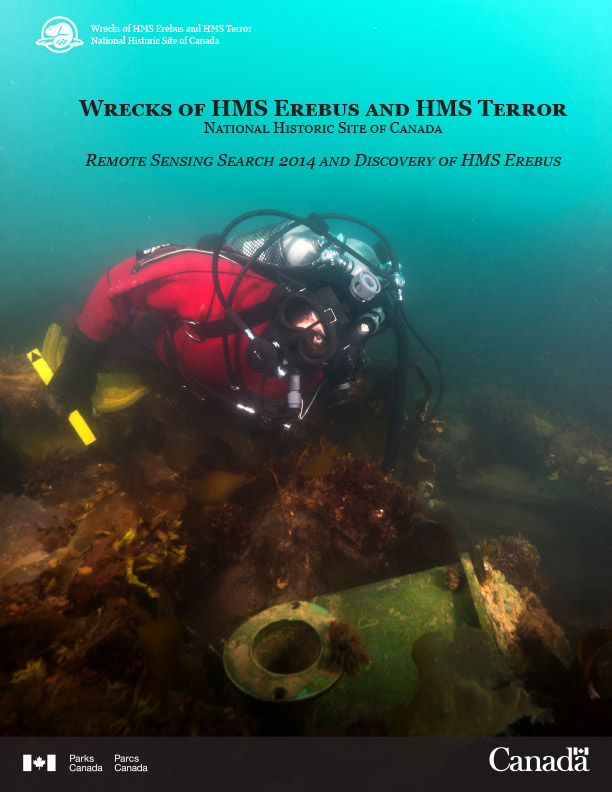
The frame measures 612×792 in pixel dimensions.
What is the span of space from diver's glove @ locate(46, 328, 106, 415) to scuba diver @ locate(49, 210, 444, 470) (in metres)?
0.02

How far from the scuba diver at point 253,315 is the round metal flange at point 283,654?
2.02 metres

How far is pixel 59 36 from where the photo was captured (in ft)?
33.3

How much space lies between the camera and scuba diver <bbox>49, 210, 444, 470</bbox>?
3.67 m

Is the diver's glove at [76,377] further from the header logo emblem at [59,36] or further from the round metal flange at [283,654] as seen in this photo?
the header logo emblem at [59,36]

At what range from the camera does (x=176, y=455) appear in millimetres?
4473

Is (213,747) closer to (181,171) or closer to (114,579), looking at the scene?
(114,579)

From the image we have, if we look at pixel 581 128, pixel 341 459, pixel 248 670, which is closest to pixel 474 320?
pixel 341 459

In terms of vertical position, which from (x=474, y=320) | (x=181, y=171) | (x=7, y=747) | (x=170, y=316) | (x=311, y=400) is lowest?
(x=474, y=320)

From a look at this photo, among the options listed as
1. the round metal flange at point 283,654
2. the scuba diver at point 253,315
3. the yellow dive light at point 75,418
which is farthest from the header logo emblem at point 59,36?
the round metal flange at point 283,654

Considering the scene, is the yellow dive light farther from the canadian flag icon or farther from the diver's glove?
the canadian flag icon

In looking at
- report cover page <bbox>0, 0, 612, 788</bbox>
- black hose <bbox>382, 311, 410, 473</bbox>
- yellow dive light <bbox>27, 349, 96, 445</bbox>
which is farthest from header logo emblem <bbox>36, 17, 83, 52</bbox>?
black hose <bbox>382, 311, 410, 473</bbox>

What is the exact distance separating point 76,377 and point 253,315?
269 centimetres

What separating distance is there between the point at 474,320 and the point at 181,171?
174 feet

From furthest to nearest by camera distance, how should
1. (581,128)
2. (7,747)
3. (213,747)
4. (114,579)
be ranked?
1. (581,128)
2. (114,579)
3. (213,747)
4. (7,747)
